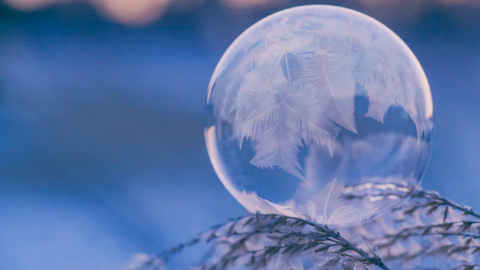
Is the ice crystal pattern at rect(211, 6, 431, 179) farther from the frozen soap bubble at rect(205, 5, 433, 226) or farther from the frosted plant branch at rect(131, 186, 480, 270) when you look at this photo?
the frosted plant branch at rect(131, 186, 480, 270)

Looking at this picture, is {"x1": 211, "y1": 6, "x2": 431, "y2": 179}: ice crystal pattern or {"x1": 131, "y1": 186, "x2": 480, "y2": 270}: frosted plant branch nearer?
{"x1": 131, "y1": 186, "x2": 480, "y2": 270}: frosted plant branch

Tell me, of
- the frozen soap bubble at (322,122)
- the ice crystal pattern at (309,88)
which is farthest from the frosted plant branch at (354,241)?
the ice crystal pattern at (309,88)

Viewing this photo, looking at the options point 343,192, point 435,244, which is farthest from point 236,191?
point 435,244

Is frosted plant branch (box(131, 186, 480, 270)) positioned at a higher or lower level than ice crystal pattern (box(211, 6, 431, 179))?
lower

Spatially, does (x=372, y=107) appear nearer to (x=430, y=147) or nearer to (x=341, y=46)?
(x=341, y=46)

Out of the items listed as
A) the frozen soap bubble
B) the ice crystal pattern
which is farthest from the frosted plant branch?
the ice crystal pattern

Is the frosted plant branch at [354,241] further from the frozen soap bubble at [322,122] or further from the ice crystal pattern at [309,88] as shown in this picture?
the ice crystal pattern at [309,88]

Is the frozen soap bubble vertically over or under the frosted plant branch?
over
